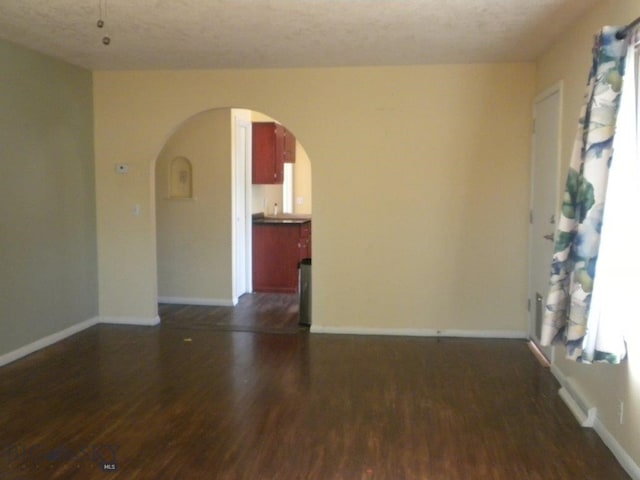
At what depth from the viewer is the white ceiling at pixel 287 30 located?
3.55 m

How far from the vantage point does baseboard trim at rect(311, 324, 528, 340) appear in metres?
5.24

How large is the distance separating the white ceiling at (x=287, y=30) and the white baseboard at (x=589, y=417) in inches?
93.0

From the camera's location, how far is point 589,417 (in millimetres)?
3344

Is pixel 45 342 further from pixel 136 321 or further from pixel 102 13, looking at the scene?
pixel 102 13

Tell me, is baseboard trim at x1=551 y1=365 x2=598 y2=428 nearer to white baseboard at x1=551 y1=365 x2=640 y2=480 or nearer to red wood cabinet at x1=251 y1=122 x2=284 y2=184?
white baseboard at x1=551 y1=365 x2=640 y2=480

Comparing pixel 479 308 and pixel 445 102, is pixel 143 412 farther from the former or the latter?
pixel 445 102

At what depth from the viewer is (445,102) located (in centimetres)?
515

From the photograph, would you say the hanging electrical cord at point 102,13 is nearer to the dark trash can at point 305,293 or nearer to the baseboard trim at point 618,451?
the dark trash can at point 305,293

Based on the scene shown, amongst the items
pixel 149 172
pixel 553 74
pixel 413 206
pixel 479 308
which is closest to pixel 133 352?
pixel 149 172

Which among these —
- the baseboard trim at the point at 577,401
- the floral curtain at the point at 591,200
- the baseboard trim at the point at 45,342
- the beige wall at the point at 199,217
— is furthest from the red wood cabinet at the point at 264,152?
the floral curtain at the point at 591,200

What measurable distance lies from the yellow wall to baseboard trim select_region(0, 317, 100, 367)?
6.15 ft

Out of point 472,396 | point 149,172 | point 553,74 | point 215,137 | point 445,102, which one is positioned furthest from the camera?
point 215,137

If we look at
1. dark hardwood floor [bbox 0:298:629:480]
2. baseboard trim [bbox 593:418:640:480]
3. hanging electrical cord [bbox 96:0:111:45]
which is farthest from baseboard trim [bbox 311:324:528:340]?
hanging electrical cord [bbox 96:0:111:45]

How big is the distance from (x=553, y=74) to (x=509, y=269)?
1722 mm
